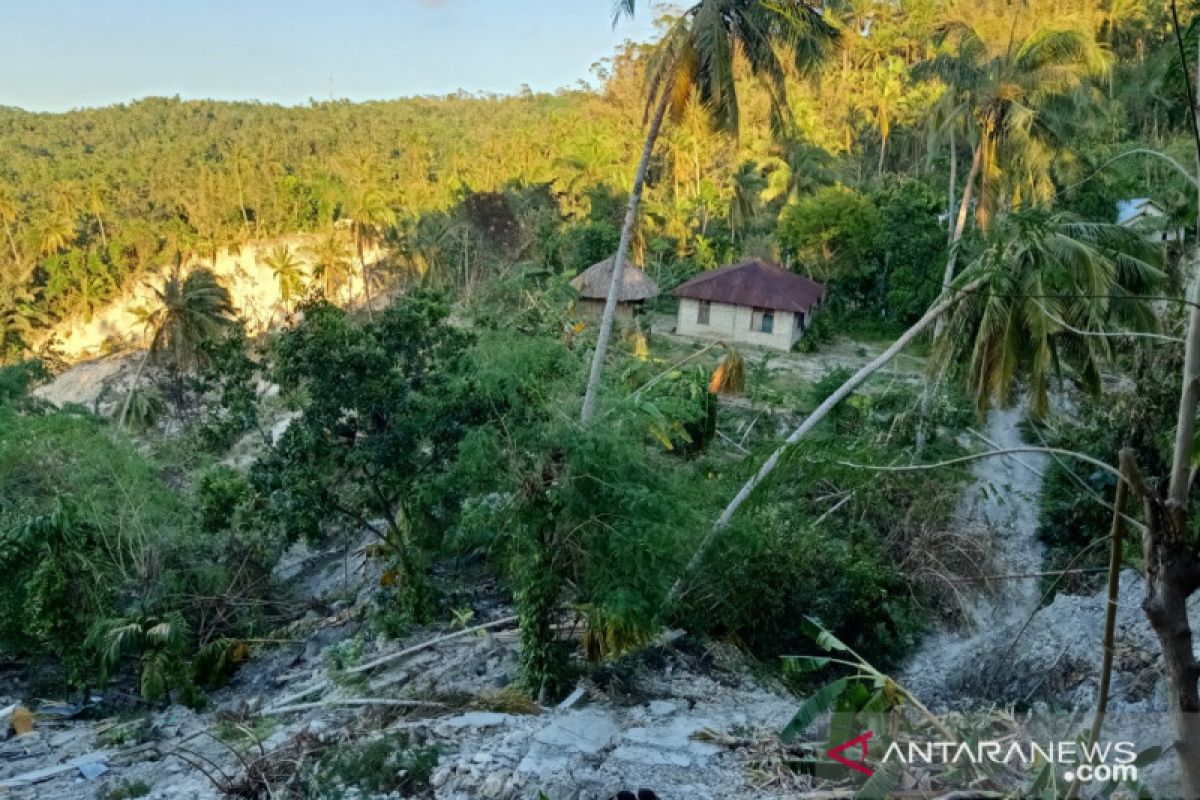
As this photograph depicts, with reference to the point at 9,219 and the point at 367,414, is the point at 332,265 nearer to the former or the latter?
the point at 9,219

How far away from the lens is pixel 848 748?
17.8ft

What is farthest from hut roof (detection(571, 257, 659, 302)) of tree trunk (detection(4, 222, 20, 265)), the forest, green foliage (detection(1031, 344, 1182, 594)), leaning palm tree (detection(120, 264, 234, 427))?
tree trunk (detection(4, 222, 20, 265))

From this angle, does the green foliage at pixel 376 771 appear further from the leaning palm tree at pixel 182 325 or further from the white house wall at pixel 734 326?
the leaning palm tree at pixel 182 325

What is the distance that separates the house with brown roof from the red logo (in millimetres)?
18397

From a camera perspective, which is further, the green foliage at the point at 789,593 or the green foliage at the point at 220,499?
the green foliage at the point at 220,499

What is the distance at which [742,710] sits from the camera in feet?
25.6

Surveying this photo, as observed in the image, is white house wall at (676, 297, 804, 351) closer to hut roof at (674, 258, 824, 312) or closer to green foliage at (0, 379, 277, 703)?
hut roof at (674, 258, 824, 312)

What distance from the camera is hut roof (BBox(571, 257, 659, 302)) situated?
24469 millimetres

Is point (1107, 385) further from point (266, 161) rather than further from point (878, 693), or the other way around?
point (266, 161)

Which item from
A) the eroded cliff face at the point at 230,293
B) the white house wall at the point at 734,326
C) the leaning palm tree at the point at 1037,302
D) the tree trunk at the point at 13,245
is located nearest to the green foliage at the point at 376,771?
the leaning palm tree at the point at 1037,302

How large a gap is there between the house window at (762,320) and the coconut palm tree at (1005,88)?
25.3ft

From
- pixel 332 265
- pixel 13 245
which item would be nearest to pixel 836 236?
pixel 332 265

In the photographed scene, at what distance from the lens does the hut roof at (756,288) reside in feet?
76.4

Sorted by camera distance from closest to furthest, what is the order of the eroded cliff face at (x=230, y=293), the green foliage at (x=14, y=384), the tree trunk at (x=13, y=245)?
the green foliage at (x=14, y=384) < the eroded cliff face at (x=230, y=293) < the tree trunk at (x=13, y=245)
